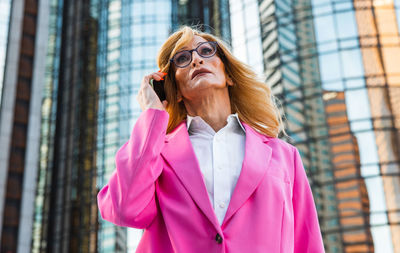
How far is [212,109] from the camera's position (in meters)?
2.99

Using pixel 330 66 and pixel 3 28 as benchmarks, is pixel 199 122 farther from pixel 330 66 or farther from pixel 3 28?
pixel 3 28

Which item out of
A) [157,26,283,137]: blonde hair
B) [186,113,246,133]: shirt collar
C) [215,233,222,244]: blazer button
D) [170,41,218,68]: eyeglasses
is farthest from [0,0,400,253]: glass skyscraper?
[215,233,222,244]: blazer button

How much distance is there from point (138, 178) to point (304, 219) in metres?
0.86

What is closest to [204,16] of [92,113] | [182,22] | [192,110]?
[182,22]

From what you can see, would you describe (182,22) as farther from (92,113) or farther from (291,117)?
(291,117)

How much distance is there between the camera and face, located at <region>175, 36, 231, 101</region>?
2939 millimetres

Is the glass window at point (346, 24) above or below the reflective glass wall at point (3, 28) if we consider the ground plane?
below

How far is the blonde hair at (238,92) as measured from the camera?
309 cm

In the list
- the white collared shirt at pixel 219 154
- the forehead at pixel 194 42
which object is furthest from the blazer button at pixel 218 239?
the forehead at pixel 194 42

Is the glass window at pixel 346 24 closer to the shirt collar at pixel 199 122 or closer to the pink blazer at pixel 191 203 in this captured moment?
the shirt collar at pixel 199 122

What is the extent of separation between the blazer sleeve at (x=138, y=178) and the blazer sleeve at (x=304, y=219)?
2.30 feet

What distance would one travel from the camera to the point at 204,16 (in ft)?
156

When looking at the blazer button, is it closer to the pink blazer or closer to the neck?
the pink blazer

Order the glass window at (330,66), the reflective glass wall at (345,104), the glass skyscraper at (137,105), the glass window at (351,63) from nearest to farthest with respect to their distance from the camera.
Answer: the reflective glass wall at (345,104) < the glass skyscraper at (137,105) < the glass window at (351,63) < the glass window at (330,66)
